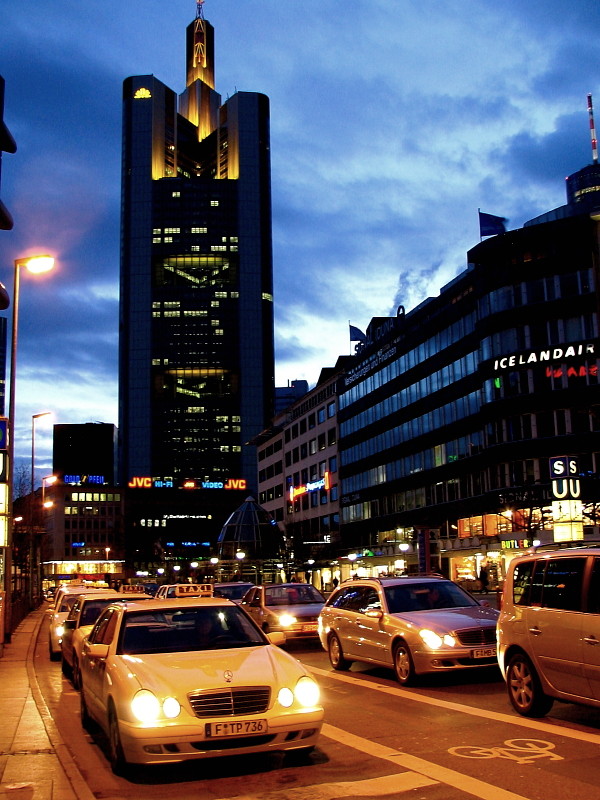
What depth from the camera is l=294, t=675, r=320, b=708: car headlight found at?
8.05m

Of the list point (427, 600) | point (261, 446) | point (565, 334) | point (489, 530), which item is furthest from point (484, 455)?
point (261, 446)

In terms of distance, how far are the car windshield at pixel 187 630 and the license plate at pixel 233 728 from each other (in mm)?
1437

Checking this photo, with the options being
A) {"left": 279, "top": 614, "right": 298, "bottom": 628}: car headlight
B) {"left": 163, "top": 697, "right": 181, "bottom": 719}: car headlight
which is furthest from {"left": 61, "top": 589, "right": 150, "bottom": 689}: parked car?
{"left": 163, "top": 697, "right": 181, "bottom": 719}: car headlight

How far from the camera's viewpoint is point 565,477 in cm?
4881

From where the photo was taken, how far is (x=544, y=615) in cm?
984

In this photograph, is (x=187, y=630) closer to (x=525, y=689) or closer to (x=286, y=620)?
(x=525, y=689)

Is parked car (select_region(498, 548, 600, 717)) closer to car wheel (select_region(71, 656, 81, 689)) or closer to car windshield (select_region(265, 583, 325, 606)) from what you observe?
car wheel (select_region(71, 656, 81, 689))

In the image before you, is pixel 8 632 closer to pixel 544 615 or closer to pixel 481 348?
pixel 544 615

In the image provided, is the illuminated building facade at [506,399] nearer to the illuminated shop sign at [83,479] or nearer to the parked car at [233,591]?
the parked car at [233,591]

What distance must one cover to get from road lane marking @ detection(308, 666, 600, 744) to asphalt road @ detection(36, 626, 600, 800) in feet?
0.05

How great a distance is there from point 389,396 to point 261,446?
155 feet

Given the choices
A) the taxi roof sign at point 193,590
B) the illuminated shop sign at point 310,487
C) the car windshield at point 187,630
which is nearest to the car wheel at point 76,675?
the taxi roof sign at point 193,590

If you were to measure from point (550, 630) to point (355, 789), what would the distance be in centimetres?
333

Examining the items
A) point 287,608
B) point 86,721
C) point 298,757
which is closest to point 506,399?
point 287,608
